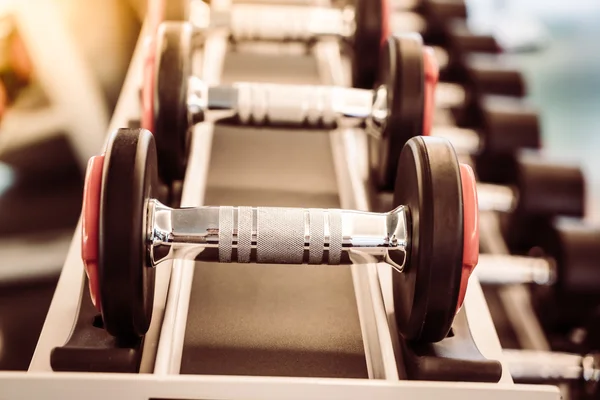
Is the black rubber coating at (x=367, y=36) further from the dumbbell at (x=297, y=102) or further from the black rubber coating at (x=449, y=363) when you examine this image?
the black rubber coating at (x=449, y=363)

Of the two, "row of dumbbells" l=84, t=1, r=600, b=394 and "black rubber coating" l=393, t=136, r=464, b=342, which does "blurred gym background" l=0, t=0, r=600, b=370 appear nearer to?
"row of dumbbells" l=84, t=1, r=600, b=394

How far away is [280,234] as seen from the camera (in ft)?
2.59

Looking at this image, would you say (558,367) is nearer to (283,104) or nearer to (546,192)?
(546,192)

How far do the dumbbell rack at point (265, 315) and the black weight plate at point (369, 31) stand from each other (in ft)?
0.58

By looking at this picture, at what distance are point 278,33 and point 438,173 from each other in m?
0.89

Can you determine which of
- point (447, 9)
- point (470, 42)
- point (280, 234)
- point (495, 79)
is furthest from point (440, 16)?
point (280, 234)

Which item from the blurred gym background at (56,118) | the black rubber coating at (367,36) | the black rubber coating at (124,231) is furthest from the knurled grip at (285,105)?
the blurred gym background at (56,118)

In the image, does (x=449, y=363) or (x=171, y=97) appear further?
(x=171, y=97)

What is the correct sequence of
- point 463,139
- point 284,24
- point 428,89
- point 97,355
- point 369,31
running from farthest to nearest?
1. point 463,139
2. point 284,24
3. point 369,31
4. point 428,89
5. point 97,355

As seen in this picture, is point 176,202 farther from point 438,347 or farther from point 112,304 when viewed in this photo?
point 438,347

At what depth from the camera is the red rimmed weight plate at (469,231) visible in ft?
2.41

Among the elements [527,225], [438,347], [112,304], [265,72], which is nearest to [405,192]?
[438,347]

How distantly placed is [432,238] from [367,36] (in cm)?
79

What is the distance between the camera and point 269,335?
95 centimetres
